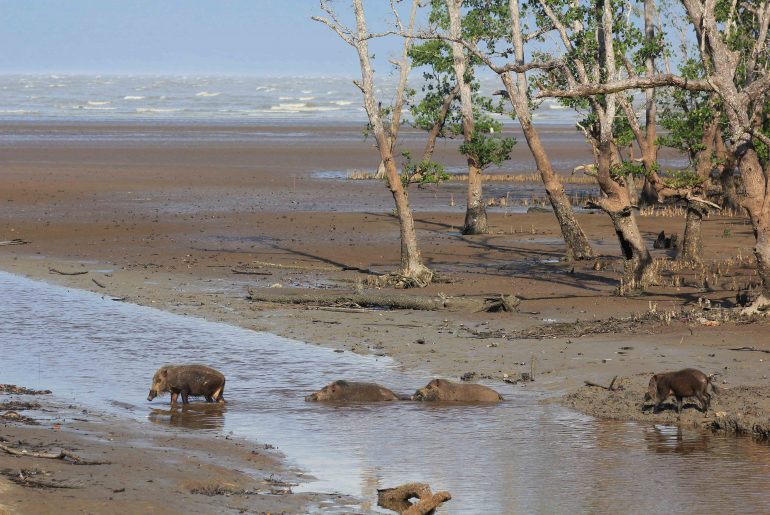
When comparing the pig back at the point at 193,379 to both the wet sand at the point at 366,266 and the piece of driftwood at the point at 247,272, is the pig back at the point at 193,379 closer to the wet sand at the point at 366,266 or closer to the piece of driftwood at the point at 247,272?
the wet sand at the point at 366,266

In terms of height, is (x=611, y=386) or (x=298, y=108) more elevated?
(x=298, y=108)

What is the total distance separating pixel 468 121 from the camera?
87.6 ft

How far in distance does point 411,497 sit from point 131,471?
2.11m

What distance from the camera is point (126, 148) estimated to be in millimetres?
61344

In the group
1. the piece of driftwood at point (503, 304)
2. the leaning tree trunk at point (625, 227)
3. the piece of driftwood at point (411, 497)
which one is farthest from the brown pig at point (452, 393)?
the leaning tree trunk at point (625, 227)

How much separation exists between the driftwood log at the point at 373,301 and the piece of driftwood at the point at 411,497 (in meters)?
8.80

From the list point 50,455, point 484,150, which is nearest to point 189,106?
point 484,150

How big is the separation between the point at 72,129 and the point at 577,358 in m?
69.5

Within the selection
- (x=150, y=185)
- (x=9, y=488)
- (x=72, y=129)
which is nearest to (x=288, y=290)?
(x=9, y=488)

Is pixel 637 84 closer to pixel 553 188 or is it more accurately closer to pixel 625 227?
pixel 625 227

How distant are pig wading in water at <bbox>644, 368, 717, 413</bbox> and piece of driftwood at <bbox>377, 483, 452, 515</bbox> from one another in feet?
11.7

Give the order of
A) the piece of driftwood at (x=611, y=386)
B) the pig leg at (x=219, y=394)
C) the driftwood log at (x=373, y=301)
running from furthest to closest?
the driftwood log at (x=373, y=301) → the piece of driftwood at (x=611, y=386) → the pig leg at (x=219, y=394)

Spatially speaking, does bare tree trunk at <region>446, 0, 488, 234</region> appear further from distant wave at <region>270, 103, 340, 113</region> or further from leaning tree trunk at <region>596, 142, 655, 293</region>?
distant wave at <region>270, 103, 340, 113</region>

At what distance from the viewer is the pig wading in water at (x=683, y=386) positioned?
11.8 metres
